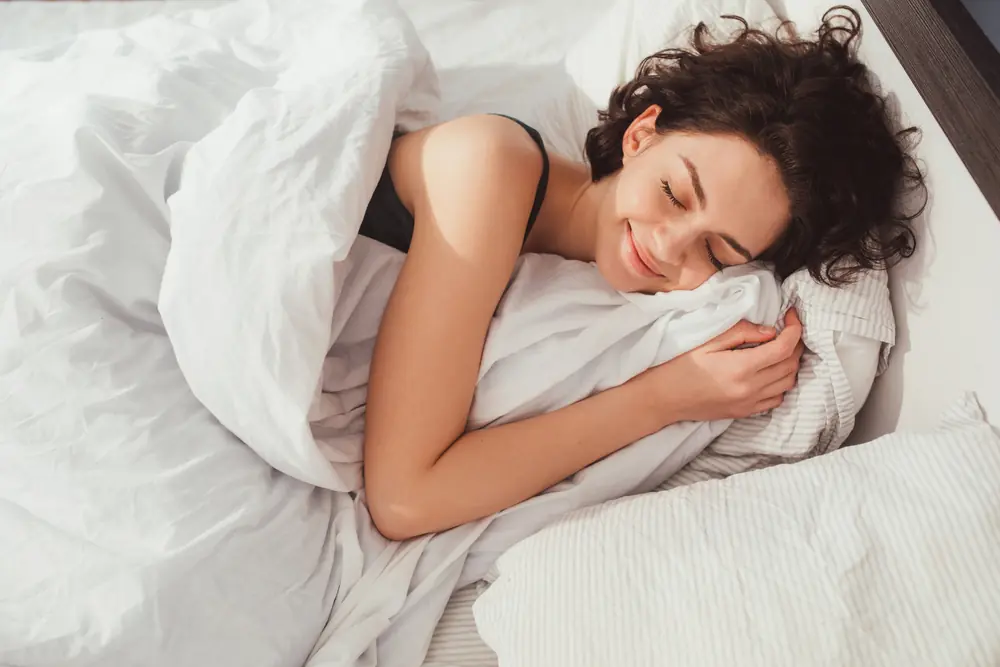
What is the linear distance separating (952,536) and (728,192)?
38 centimetres

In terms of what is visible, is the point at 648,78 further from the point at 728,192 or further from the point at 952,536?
the point at 952,536

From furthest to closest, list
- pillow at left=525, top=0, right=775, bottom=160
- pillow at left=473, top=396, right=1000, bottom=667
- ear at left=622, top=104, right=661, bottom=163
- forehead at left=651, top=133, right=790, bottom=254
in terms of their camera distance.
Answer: pillow at left=525, top=0, right=775, bottom=160
ear at left=622, top=104, right=661, bottom=163
forehead at left=651, top=133, right=790, bottom=254
pillow at left=473, top=396, right=1000, bottom=667

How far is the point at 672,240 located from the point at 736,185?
9cm

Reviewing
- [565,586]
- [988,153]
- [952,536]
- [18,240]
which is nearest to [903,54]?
[988,153]

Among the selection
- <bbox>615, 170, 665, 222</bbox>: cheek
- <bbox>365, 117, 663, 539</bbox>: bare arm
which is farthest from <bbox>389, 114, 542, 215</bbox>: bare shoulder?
<bbox>615, 170, 665, 222</bbox>: cheek

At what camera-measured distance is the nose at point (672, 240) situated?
0.78 metres

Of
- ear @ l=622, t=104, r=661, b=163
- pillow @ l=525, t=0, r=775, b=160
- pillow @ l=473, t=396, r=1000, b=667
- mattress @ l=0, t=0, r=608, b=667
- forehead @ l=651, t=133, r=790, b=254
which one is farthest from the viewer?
mattress @ l=0, t=0, r=608, b=667

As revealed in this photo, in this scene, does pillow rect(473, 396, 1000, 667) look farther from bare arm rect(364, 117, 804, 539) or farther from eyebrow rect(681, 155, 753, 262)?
eyebrow rect(681, 155, 753, 262)

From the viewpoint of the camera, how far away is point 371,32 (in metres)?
0.94

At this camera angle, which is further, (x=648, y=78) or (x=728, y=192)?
(x=648, y=78)

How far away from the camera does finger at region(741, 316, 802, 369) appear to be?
2.62ft

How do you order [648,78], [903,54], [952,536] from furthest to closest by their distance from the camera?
[648,78] → [903,54] → [952,536]

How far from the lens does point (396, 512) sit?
786mm

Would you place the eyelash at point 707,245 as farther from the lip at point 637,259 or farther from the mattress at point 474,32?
the mattress at point 474,32
